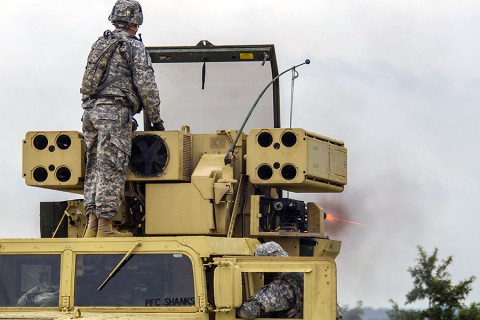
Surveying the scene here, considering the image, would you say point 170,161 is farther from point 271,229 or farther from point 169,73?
point 169,73

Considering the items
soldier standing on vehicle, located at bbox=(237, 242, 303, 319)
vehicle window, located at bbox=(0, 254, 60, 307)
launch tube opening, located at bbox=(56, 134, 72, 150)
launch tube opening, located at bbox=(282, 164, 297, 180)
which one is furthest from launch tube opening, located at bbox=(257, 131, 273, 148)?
vehicle window, located at bbox=(0, 254, 60, 307)

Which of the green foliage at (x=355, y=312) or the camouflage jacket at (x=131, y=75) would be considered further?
the green foliage at (x=355, y=312)

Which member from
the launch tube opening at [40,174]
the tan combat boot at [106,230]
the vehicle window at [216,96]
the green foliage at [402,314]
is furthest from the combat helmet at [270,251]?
the green foliage at [402,314]

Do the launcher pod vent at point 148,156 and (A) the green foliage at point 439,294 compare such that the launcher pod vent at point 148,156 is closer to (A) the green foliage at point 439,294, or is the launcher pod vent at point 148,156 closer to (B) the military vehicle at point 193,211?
(B) the military vehicle at point 193,211

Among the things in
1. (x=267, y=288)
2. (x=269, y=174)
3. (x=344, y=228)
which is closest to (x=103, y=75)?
(x=269, y=174)

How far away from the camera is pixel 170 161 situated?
14.9 m

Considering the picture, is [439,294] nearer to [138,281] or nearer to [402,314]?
[402,314]

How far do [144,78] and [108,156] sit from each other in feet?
2.62

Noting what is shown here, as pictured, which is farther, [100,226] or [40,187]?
[40,187]

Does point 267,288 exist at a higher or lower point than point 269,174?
lower

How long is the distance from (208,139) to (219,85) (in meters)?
1.60

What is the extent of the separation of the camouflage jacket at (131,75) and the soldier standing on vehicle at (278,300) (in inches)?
91.7

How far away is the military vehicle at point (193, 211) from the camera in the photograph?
13.1 meters

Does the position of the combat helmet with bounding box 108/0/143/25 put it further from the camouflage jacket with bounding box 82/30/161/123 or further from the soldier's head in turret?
the camouflage jacket with bounding box 82/30/161/123
